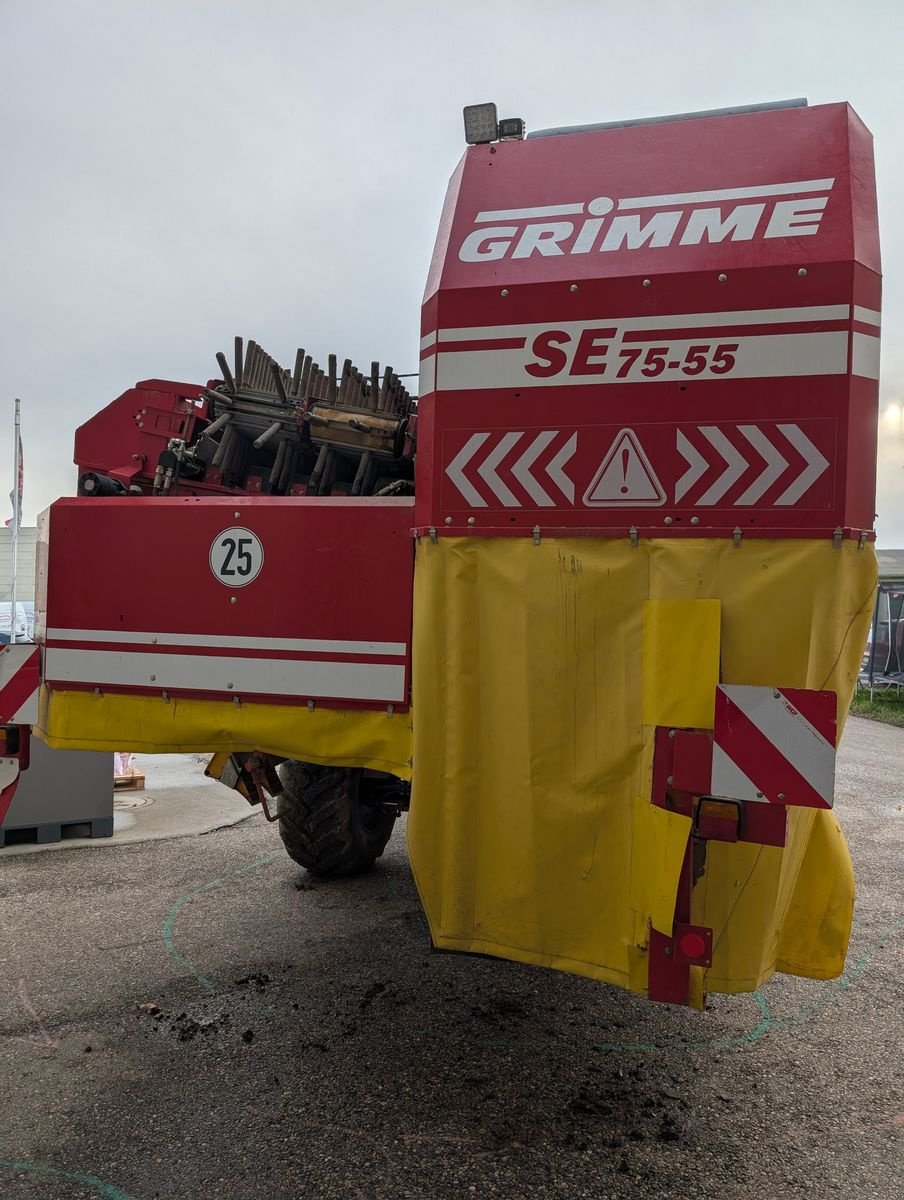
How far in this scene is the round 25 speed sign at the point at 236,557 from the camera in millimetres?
2703

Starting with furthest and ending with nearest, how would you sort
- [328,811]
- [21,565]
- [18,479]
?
1. [21,565]
2. [18,479]
3. [328,811]

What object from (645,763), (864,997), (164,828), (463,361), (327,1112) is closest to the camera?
(645,763)

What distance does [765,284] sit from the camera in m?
2.01

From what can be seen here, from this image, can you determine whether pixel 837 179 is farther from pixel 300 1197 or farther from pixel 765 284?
pixel 300 1197

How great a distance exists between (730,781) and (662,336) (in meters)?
1.14

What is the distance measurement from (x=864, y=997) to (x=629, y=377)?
114 inches

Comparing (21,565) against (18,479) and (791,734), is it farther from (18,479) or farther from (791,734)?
(791,734)

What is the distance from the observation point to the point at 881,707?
13977mm

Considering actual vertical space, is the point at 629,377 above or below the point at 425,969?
above

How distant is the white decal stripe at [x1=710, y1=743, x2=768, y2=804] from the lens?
1976 millimetres

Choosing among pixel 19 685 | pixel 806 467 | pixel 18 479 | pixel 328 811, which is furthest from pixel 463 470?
pixel 18 479

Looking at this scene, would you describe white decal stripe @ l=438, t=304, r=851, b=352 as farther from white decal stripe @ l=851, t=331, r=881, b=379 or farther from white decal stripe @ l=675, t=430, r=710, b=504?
white decal stripe @ l=675, t=430, r=710, b=504

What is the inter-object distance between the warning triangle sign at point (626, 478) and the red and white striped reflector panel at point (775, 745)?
1.73 feet

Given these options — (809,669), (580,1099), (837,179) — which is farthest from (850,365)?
(580,1099)
